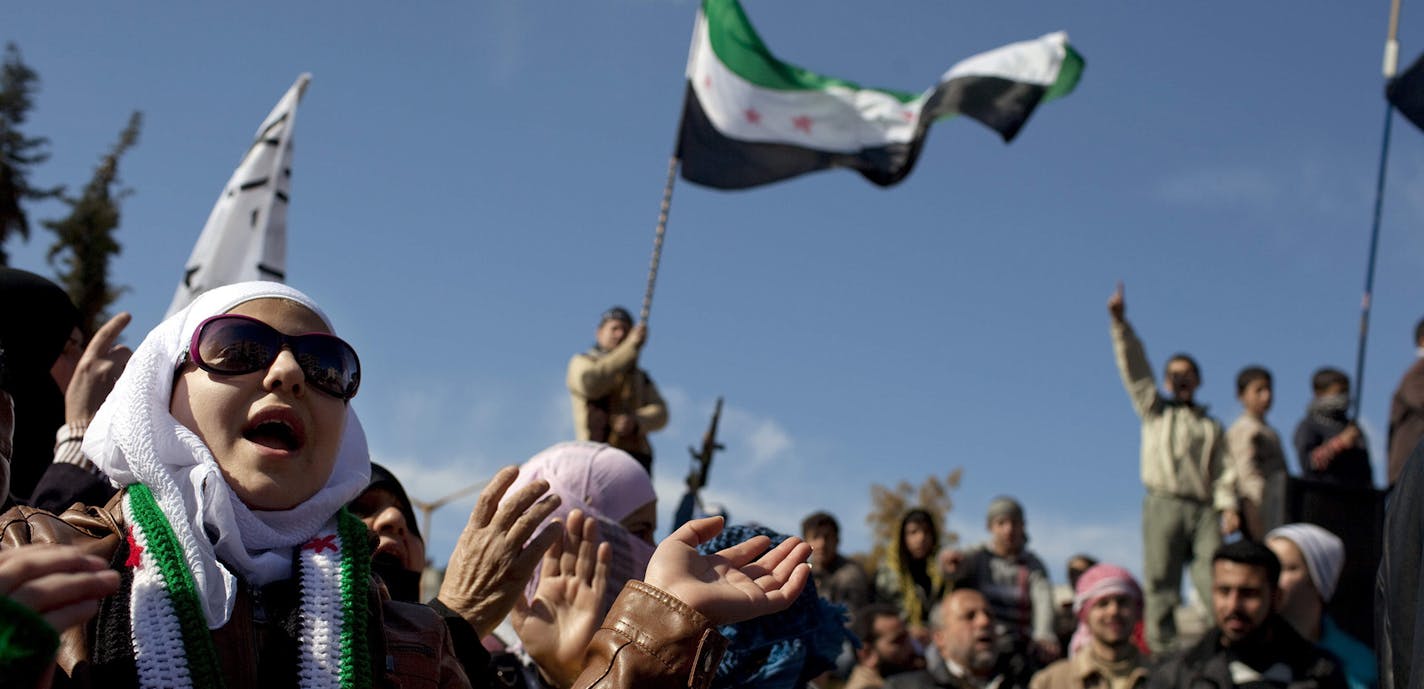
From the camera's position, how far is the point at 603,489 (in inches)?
153

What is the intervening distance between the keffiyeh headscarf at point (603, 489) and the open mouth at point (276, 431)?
137 centimetres

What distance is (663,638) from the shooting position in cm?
245

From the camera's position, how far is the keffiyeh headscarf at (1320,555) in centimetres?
627

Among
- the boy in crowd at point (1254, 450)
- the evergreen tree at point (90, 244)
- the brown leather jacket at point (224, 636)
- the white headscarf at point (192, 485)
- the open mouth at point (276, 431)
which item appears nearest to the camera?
the brown leather jacket at point (224, 636)

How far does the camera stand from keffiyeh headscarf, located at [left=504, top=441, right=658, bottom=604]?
12.4 ft

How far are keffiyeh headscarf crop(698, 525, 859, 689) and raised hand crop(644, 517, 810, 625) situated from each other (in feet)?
2.98

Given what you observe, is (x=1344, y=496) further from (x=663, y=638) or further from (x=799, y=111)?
(x=663, y=638)

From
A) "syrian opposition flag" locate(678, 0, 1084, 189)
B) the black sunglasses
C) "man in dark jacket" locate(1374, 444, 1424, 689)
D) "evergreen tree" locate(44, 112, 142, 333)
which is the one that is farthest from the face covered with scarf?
"evergreen tree" locate(44, 112, 142, 333)

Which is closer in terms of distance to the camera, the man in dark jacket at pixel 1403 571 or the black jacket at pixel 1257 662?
the man in dark jacket at pixel 1403 571

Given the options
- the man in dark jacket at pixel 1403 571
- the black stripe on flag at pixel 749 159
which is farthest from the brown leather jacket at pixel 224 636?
the black stripe on flag at pixel 749 159

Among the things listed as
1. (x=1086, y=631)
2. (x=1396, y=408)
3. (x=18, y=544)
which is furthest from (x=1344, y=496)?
(x=18, y=544)

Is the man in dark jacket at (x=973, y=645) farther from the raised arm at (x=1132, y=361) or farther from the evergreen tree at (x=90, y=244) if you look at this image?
the evergreen tree at (x=90, y=244)

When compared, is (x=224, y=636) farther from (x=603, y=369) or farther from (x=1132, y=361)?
(x=1132, y=361)

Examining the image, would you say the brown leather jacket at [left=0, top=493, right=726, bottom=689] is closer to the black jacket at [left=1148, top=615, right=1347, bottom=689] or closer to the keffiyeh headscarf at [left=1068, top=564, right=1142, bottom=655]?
the black jacket at [left=1148, top=615, right=1347, bottom=689]
